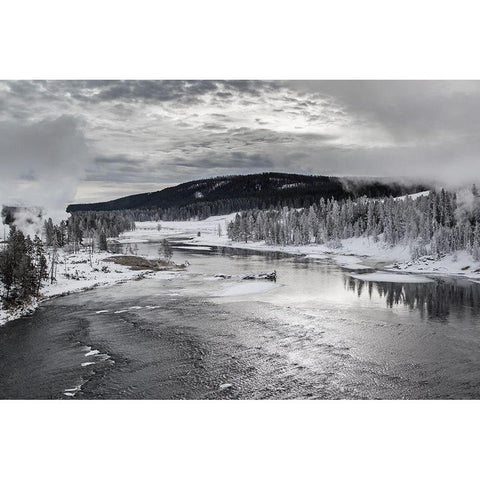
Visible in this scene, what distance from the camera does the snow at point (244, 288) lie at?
18641 millimetres

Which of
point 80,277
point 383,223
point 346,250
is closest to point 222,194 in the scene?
point 80,277

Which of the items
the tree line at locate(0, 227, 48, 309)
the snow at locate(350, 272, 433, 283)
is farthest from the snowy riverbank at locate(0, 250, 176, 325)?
the snow at locate(350, 272, 433, 283)

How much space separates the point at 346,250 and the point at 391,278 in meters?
15.0

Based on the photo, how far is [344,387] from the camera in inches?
374

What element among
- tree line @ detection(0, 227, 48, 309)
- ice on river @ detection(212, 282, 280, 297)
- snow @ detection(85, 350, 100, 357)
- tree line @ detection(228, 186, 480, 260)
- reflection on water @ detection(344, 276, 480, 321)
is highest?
tree line @ detection(228, 186, 480, 260)

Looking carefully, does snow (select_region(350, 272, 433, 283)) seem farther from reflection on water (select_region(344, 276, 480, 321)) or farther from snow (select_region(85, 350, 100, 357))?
snow (select_region(85, 350, 100, 357))

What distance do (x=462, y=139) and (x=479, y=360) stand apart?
564 centimetres

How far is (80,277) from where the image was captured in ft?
82.4

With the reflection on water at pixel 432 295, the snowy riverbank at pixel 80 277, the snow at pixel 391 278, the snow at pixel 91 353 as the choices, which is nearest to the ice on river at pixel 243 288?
the reflection on water at pixel 432 295

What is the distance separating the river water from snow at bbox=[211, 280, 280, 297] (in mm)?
47

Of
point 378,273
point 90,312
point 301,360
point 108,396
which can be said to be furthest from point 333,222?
point 108,396

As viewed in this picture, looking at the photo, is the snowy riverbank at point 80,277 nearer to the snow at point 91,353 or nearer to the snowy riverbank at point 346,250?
the snowy riverbank at point 346,250

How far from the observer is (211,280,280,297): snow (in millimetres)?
18641

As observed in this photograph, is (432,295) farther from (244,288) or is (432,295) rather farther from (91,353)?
(91,353)
